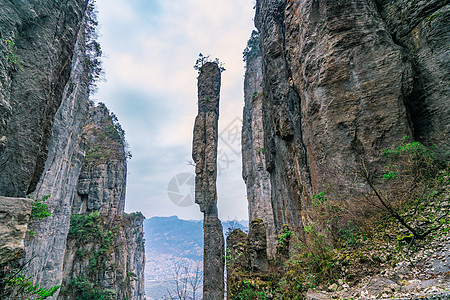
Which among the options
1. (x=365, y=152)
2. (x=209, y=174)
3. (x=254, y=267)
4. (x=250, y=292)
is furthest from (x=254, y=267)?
(x=209, y=174)

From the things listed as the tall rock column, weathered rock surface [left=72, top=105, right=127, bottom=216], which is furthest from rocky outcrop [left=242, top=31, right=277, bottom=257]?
weathered rock surface [left=72, top=105, right=127, bottom=216]

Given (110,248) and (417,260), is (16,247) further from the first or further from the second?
(110,248)

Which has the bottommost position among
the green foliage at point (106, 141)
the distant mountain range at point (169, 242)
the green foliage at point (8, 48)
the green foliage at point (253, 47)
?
the distant mountain range at point (169, 242)

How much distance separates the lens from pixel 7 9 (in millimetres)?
5035

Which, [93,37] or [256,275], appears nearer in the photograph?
[256,275]

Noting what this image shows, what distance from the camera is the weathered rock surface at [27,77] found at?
5.14m

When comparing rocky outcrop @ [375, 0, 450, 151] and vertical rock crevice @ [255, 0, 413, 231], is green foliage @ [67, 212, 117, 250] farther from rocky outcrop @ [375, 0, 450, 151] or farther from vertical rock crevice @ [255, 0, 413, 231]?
rocky outcrop @ [375, 0, 450, 151]

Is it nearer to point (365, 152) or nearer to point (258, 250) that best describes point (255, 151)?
point (258, 250)

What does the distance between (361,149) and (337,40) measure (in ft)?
10.3

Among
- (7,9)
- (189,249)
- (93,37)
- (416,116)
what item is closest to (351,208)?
(416,116)

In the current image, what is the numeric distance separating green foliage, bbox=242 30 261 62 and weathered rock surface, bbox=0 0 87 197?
68.2ft

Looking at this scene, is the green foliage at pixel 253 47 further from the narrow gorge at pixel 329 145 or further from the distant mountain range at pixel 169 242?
the distant mountain range at pixel 169 242

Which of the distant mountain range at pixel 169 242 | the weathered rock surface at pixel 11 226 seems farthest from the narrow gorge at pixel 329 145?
the distant mountain range at pixel 169 242

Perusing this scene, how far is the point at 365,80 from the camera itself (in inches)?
211
